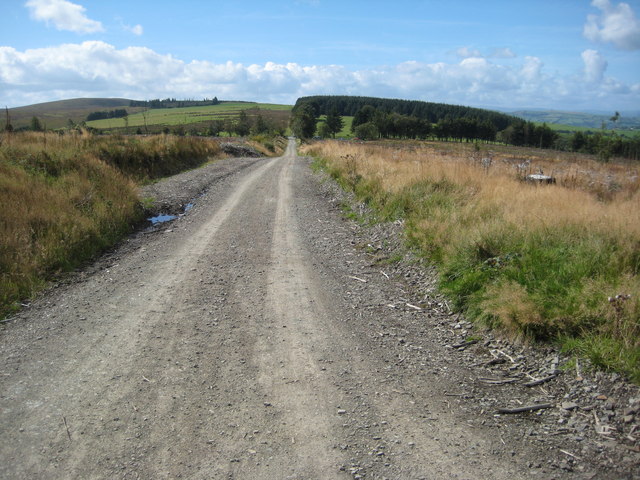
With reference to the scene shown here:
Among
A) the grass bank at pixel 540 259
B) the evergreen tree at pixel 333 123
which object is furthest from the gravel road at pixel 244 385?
the evergreen tree at pixel 333 123

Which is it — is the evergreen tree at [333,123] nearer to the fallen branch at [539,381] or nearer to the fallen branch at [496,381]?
the fallen branch at [496,381]

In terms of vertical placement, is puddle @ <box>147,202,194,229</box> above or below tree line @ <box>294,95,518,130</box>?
below

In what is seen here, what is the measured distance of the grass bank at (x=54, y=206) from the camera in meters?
6.75

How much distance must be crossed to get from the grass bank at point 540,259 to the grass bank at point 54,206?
644 cm

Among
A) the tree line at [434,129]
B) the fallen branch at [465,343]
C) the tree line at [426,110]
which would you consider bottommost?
the fallen branch at [465,343]

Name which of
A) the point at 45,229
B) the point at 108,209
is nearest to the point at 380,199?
the point at 108,209

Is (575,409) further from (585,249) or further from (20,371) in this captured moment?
(20,371)

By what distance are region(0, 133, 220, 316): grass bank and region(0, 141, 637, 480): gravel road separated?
0.73m

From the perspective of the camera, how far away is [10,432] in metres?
3.26

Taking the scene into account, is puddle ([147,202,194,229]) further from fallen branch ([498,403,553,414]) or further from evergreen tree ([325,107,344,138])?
evergreen tree ([325,107,344,138])

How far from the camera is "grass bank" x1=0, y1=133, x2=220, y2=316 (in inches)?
266

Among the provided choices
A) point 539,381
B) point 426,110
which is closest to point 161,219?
point 539,381

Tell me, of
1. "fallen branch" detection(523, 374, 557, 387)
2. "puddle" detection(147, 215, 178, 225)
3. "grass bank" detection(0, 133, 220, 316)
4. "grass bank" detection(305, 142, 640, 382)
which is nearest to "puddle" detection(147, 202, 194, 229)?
"puddle" detection(147, 215, 178, 225)

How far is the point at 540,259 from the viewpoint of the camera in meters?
5.52
